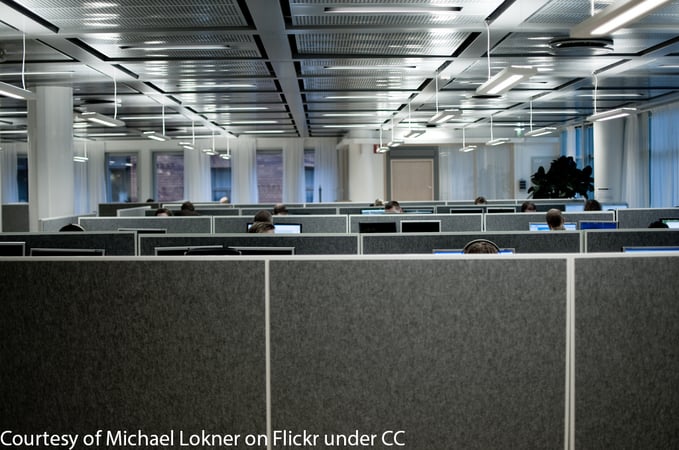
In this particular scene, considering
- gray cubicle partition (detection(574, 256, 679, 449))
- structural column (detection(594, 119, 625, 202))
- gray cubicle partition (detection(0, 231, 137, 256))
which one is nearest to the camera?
gray cubicle partition (detection(574, 256, 679, 449))

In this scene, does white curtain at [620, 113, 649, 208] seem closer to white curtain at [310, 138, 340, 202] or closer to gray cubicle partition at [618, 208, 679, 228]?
gray cubicle partition at [618, 208, 679, 228]

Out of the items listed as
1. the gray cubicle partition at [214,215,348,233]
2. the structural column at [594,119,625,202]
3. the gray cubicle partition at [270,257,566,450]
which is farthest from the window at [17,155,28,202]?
the gray cubicle partition at [270,257,566,450]

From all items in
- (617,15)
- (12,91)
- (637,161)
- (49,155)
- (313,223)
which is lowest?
(313,223)

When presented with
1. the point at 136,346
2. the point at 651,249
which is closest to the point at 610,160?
→ the point at 651,249

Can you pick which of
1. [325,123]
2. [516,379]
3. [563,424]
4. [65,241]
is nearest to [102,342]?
[516,379]

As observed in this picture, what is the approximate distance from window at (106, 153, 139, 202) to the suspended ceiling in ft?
21.8

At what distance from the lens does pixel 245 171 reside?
1764 centimetres

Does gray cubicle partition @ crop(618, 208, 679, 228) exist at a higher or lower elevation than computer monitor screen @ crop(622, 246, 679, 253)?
higher

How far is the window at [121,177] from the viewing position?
18.2 meters

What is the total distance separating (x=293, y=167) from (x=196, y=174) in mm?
2489

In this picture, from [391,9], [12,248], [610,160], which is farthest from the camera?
[610,160]

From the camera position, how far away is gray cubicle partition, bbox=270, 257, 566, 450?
1730 mm

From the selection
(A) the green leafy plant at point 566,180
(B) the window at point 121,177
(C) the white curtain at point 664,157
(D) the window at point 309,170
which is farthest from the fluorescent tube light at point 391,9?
(B) the window at point 121,177

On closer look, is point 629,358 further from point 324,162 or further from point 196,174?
point 196,174
